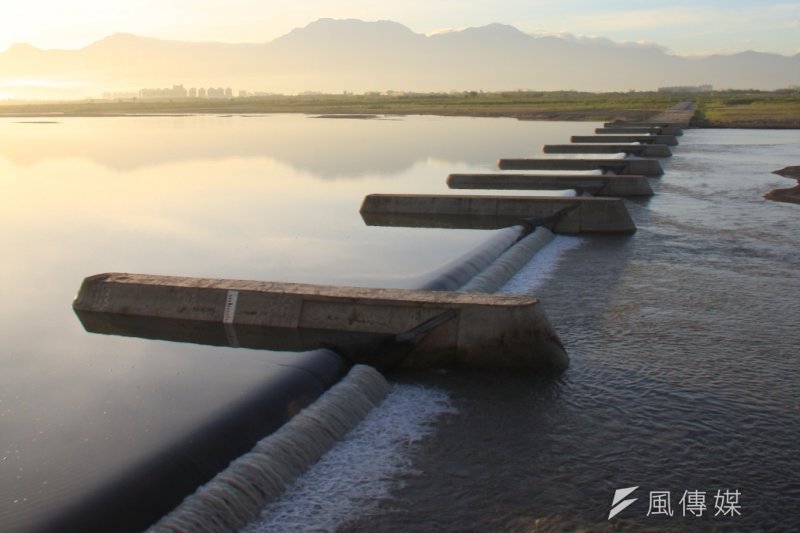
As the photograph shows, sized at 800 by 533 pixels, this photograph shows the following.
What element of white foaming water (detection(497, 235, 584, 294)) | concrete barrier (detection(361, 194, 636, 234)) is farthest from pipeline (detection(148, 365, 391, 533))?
concrete barrier (detection(361, 194, 636, 234))

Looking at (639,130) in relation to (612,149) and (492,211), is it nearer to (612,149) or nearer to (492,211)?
Result: (612,149)

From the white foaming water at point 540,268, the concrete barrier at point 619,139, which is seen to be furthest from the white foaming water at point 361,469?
the concrete barrier at point 619,139

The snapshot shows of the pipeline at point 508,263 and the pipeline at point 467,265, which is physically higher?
the pipeline at point 467,265

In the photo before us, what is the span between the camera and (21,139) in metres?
60.7

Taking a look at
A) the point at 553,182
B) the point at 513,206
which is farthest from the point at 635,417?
the point at 553,182

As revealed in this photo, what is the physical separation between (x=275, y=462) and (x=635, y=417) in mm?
4078

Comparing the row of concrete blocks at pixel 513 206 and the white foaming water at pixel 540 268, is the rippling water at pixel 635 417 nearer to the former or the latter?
the white foaming water at pixel 540 268

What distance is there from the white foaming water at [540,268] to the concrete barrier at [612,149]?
23217 millimetres

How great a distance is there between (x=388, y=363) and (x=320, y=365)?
3.60 ft

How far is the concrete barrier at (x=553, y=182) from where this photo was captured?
29359 millimetres

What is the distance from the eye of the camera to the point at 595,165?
35500 mm

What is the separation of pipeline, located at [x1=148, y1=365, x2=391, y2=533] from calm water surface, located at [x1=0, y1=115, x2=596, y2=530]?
35.1 inches

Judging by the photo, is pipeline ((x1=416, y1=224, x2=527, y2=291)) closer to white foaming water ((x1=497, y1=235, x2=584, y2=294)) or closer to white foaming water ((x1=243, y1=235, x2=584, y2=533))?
white foaming water ((x1=497, y1=235, x2=584, y2=294))

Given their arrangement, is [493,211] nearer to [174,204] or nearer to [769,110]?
[174,204]
